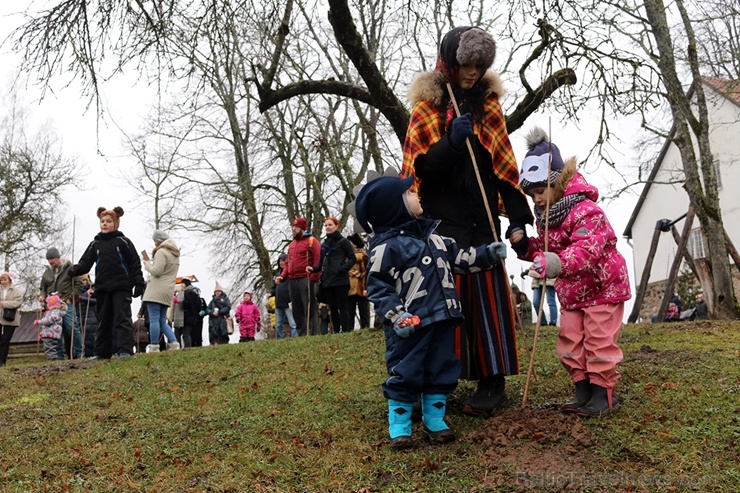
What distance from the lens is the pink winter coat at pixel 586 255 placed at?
4.53m

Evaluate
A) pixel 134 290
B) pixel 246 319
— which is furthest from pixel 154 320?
pixel 246 319

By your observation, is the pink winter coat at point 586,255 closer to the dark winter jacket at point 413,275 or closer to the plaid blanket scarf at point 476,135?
the plaid blanket scarf at point 476,135

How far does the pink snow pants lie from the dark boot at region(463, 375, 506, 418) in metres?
0.47

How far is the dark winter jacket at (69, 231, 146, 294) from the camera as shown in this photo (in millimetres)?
9922

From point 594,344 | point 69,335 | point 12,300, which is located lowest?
point 594,344

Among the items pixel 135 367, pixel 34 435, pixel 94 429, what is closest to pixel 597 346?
pixel 94 429

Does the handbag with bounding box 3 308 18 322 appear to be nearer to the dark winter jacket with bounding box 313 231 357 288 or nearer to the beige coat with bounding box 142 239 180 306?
the beige coat with bounding box 142 239 180 306

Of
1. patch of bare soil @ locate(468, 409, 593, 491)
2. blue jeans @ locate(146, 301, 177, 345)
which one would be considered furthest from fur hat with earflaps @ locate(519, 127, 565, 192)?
blue jeans @ locate(146, 301, 177, 345)

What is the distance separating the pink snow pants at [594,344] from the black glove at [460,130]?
1.34m

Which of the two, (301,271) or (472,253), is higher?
(301,271)

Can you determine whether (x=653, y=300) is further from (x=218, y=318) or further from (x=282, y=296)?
(x=282, y=296)

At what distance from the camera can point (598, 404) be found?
4602 mm

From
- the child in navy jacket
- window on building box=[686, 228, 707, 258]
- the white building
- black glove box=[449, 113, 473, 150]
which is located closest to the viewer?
the child in navy jacket

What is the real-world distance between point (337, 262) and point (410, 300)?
802cm
